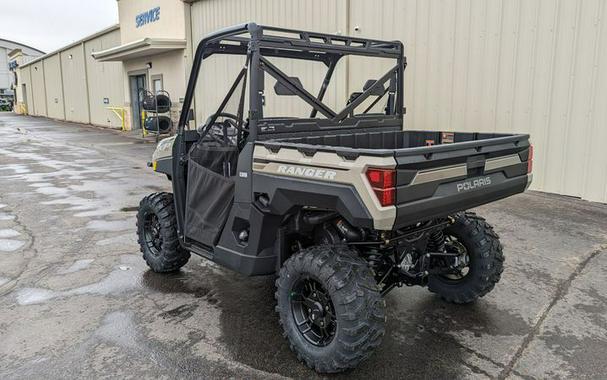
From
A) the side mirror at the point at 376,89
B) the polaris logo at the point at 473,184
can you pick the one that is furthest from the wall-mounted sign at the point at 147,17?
the polaris logo at the point at 473,184

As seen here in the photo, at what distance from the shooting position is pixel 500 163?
336cm

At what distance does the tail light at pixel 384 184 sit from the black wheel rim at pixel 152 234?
273cm

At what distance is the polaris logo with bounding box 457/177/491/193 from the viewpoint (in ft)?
9.95

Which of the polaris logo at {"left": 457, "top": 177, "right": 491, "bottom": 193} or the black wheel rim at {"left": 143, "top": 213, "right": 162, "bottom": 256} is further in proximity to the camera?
the black wheel rim at {"left": 143, "top": 213, "right": 162, "bottom": 256}

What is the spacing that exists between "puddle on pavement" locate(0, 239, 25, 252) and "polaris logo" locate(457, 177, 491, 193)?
486 cm

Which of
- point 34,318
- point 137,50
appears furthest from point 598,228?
point 137,50

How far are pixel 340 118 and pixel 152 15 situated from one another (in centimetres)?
1760

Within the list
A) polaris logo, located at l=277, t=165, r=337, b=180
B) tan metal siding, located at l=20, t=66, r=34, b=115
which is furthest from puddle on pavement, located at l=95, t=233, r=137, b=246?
tan metal siding, located at l=20, t=66, r=34, b=115

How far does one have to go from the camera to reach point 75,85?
30328 mm

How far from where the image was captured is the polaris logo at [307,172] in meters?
2.80

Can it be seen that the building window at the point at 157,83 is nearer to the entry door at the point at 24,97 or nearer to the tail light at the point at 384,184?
the tail light at the point at 384,184

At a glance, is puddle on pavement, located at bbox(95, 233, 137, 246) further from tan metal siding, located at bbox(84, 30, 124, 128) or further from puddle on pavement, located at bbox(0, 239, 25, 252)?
tan metal siding, located at bbox(84, 30, 124, 128)

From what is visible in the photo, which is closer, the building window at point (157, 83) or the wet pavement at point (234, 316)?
the wet pavement at point (234, 316)

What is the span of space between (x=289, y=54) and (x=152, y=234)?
2.14 meters
